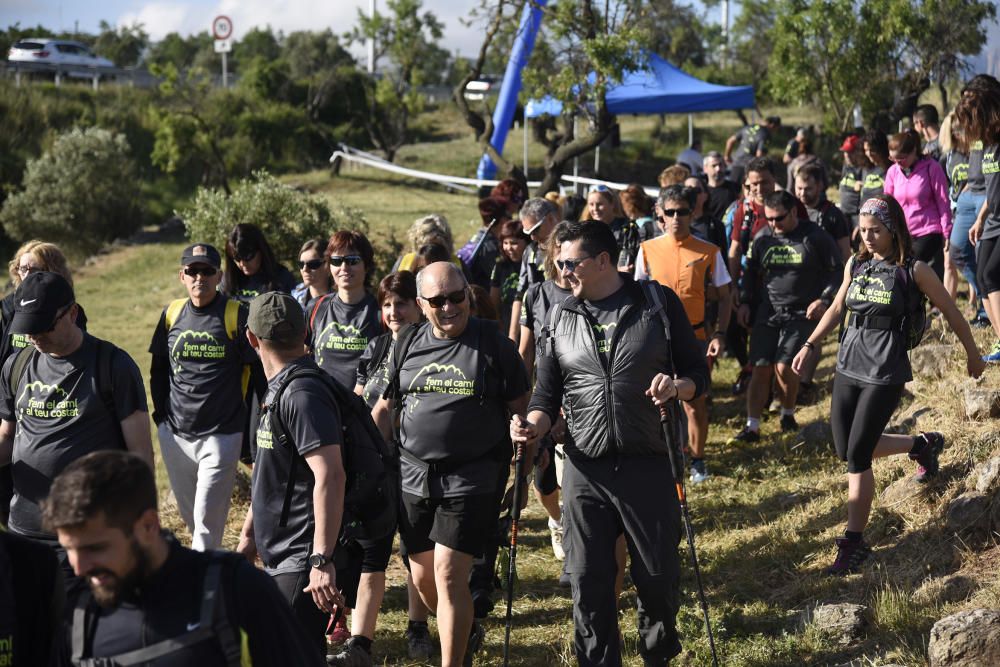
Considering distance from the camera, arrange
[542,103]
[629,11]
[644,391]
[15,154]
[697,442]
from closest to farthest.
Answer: [644,391] → [697,442] → [629,11] → [542,103] → [15,154]

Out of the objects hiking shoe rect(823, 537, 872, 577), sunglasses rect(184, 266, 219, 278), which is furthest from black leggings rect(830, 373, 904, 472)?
sunglasses rect(184, 266, 219, 278)

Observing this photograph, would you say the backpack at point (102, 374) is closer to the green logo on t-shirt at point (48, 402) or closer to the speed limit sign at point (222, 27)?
the green logo on t-shirt at point (48, 402)

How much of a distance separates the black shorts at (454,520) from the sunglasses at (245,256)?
8.38ft

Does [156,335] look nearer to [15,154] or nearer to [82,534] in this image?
[82,534]

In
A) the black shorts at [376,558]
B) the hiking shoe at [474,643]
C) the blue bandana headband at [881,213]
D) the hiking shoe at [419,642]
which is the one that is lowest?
the hiking shoe at [419,642]

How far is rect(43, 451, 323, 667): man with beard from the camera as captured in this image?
8.39 feet

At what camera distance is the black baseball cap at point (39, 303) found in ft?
14.6

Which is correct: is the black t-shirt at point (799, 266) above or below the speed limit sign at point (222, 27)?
below

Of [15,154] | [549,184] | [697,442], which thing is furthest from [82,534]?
[15,154]

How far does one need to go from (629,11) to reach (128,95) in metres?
28.6

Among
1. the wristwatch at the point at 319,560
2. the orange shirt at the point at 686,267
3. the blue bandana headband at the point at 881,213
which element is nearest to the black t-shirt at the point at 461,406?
the wristwatch at the point at 319,560

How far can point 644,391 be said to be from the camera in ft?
15.2

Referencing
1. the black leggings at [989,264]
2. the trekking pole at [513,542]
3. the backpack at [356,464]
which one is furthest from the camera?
the black leggings at [989,264]

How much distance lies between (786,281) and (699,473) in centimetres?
151
